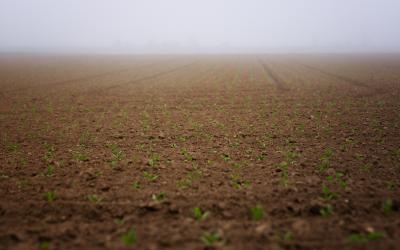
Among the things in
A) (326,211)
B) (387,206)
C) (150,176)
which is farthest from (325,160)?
(150,176)

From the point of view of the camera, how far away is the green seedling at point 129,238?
11.9ft

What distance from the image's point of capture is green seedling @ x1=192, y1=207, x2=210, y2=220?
421 cm

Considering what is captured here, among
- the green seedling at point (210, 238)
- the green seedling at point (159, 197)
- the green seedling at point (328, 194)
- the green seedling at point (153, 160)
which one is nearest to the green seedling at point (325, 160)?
the green seedling at point (328, 194)

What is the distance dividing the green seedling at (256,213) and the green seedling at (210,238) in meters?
0.79

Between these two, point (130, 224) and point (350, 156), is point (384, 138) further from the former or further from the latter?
point (130, 224)

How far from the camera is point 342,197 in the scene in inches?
185

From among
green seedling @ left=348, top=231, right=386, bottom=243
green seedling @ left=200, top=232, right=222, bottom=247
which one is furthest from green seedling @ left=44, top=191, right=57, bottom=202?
green seedling @ left=348, top=231, right=386, bottom=243

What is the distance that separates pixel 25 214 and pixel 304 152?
22.1 ft

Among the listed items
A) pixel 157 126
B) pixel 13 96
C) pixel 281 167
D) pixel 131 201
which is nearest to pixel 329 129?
pixel 281 167

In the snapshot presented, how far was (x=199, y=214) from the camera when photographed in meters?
4.27

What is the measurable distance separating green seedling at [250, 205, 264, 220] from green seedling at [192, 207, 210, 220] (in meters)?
0.78

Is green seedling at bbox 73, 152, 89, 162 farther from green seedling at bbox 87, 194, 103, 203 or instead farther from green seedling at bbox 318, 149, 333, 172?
green seedling at bbox 318, 149, 333, 172

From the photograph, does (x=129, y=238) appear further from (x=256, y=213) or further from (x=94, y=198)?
(x=256, y=213)

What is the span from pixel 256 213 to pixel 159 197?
192 centimetres
